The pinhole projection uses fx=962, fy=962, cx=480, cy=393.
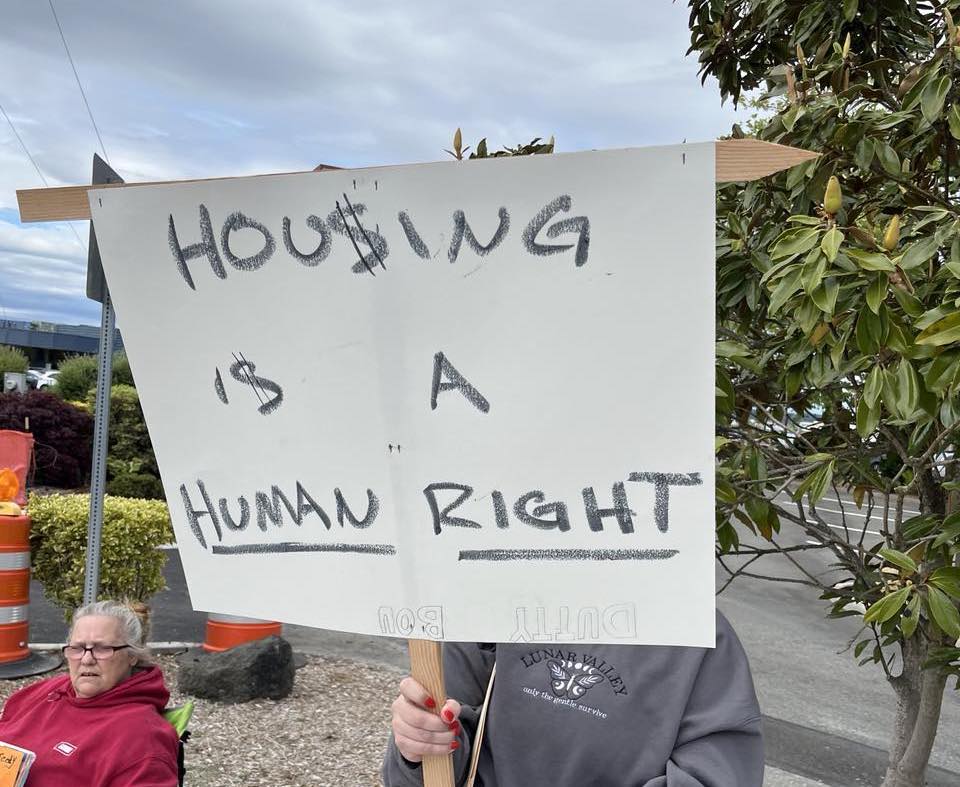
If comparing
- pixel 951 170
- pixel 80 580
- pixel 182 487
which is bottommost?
pixel 80 580

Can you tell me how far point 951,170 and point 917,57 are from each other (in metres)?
0.65

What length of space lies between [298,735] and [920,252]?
4.52 m

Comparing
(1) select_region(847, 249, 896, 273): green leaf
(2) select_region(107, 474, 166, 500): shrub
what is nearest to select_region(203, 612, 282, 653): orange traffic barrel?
(1) select_region(847, 249, 896, 273): green leaf

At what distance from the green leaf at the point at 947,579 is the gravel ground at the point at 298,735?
3.52m

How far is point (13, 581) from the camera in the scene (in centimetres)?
629

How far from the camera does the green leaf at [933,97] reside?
2658mm

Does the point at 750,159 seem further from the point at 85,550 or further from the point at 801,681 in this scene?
the point at 801,681

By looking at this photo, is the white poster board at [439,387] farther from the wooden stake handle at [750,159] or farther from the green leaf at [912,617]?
the green leaf at [912,617]

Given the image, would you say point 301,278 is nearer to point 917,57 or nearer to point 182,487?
point 182,487

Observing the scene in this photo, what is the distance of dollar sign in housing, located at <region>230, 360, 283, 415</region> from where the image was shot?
61.4 inches

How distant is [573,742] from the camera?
5.39ft

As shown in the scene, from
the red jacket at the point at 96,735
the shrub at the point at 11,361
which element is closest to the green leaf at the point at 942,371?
the red jacket at the point at 96,735

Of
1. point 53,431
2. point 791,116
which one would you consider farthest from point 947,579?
point 53,431

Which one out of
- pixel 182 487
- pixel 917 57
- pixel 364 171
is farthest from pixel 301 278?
pixel 917 57
